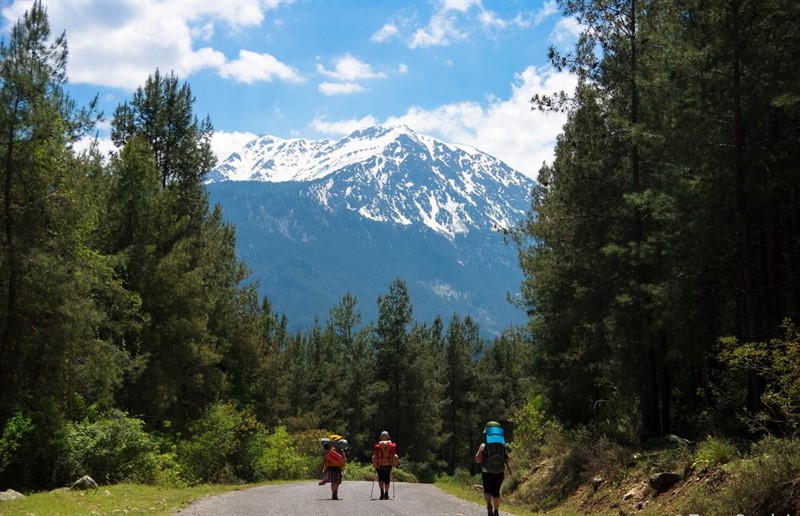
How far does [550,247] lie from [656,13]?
10392 mm

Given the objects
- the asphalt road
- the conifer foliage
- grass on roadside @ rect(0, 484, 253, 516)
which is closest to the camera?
grass on roadside @ rect(0, 484, 253, 516)

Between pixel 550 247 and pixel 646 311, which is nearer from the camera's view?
pixel 646 311

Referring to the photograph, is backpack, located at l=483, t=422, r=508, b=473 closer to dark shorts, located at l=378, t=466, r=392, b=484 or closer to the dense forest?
the dense forest

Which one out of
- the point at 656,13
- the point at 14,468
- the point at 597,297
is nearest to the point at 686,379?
the point at 597,297

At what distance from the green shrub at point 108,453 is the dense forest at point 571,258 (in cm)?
6

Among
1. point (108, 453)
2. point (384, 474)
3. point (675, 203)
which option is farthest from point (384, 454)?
point (675, 203)

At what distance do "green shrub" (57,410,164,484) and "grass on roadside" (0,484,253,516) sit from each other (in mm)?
1650

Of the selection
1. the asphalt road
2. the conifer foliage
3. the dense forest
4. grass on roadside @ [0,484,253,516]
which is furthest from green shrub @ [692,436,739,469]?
grass on roadside @ [0,484,253,516]

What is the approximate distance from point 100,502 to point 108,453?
5.03m

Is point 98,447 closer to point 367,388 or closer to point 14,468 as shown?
point 14,468

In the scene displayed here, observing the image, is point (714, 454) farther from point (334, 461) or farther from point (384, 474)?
point (334, 461)

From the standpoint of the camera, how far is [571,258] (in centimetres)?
2233

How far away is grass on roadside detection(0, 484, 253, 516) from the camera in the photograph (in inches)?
487

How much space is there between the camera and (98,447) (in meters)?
18.6
